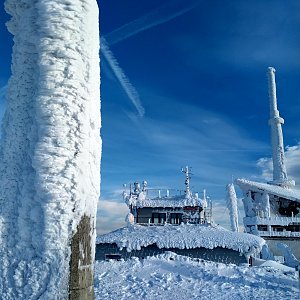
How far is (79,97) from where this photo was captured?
3.32 metres

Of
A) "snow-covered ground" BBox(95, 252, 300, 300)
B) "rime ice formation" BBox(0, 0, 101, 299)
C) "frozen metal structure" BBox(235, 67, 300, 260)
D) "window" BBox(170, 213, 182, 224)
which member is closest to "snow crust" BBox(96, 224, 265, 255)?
"window" BBox(170, 213, 182, 224)

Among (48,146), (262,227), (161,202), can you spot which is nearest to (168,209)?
(161,202)

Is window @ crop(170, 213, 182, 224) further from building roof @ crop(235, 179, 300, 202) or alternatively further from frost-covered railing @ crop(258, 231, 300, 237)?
building roof @ crop(235, 179, 300, 202)

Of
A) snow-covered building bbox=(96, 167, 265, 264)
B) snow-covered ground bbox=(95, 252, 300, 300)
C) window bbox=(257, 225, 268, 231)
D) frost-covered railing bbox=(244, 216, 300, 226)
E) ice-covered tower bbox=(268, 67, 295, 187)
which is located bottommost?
snow-covered ground bbox=(95, 252, 300, 300)

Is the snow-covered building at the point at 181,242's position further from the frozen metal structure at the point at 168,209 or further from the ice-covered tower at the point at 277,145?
the ice-covered tower at the point at 277,145

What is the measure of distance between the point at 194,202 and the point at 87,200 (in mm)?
24734

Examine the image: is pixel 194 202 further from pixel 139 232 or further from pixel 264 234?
pixel 264 234

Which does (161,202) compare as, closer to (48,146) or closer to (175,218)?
(175,218)

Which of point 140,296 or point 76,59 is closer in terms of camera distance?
point 76,59

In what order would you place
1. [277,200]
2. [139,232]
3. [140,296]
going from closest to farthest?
[140,296]
[139,232]
[277,200]

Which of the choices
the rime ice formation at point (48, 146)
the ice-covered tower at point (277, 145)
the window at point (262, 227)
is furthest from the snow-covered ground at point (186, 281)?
the ice-covered tower at point (277, 145)

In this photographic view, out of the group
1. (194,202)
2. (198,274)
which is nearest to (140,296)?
→ (198,274)

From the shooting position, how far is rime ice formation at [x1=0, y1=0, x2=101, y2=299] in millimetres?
3018

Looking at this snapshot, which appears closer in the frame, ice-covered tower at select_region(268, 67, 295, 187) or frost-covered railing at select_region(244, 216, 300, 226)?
frost-covered railing at select_region(244, 216, 300, 226)
